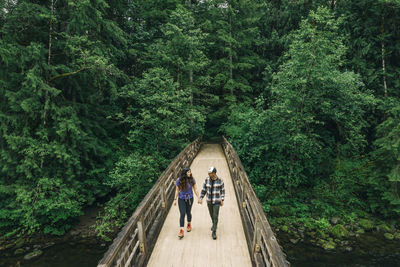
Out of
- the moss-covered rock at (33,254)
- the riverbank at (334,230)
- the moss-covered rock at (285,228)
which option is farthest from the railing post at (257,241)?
the moss-covered rock at (33,254)

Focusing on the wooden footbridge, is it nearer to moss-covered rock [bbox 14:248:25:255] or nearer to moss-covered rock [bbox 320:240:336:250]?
moss-covered rock [bbox 320:240:336:250]

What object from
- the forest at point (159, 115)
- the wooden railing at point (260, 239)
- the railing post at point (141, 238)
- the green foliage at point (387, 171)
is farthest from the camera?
the green foliage at point (387, 171)

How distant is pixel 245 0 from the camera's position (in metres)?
19.9

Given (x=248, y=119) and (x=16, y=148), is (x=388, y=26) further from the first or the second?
(x=16, y=148)

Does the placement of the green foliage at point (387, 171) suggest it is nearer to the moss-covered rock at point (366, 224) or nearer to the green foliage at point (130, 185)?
the moss-covered rock at point (366, 224)

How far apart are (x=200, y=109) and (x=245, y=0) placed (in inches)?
427

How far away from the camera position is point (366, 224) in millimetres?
12312

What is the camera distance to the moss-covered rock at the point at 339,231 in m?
11.7

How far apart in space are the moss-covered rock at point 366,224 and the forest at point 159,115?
1.31 feet

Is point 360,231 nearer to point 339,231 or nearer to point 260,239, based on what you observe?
point 339,231

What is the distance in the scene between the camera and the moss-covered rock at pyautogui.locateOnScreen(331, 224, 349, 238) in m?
11.7

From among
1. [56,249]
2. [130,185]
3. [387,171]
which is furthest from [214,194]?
[387,171]

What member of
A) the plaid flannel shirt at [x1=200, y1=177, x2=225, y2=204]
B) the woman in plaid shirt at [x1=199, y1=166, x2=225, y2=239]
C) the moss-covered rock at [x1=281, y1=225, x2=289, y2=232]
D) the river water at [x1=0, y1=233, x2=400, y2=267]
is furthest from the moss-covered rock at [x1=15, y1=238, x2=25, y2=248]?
the moss-covered rock at [x1=281, y1=225, x2=289, y2=232]

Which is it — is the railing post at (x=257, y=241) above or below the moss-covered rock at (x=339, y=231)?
above
